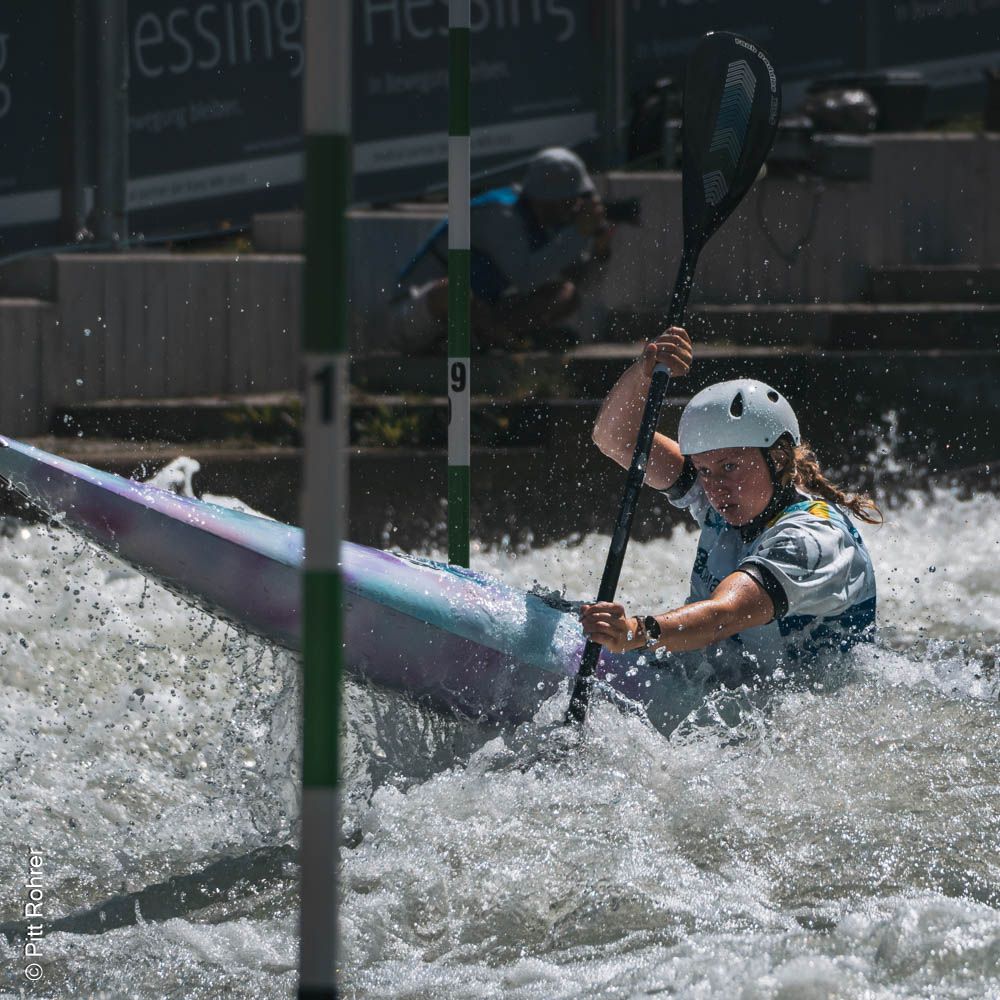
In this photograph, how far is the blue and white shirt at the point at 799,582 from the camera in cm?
422

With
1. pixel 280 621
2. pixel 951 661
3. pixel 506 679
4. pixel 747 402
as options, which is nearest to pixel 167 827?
pixel 280 621

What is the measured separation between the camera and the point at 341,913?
3.75 m

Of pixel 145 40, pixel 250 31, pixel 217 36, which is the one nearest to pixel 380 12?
pixel 250 31

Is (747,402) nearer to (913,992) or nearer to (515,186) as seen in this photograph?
(913,992)

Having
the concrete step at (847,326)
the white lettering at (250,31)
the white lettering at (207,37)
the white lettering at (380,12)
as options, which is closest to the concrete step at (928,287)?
the concrete step at (847,326)

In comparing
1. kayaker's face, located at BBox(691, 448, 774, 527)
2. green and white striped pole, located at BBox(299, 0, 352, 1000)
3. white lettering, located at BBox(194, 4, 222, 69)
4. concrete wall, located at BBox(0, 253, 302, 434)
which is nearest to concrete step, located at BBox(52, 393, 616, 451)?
concrete wall, located at BBox(0, 253, 302, 434)

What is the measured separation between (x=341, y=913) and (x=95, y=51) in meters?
5.43

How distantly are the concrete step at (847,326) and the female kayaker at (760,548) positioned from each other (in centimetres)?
453

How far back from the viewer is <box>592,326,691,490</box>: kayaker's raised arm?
4684mm

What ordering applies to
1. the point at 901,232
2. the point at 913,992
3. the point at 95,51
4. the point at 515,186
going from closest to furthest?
the point at 913,992 < the point at 95,51 < the point at 515,186 < the point at 901,232

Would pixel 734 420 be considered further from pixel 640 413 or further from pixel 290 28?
pixel 290 28

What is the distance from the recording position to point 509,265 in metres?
8.48

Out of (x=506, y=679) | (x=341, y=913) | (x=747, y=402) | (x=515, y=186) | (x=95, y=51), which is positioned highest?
(x=95, y=51)

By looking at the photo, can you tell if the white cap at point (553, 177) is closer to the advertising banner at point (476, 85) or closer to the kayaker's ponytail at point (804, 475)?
Result: the advertising banner at point (476, 85)
